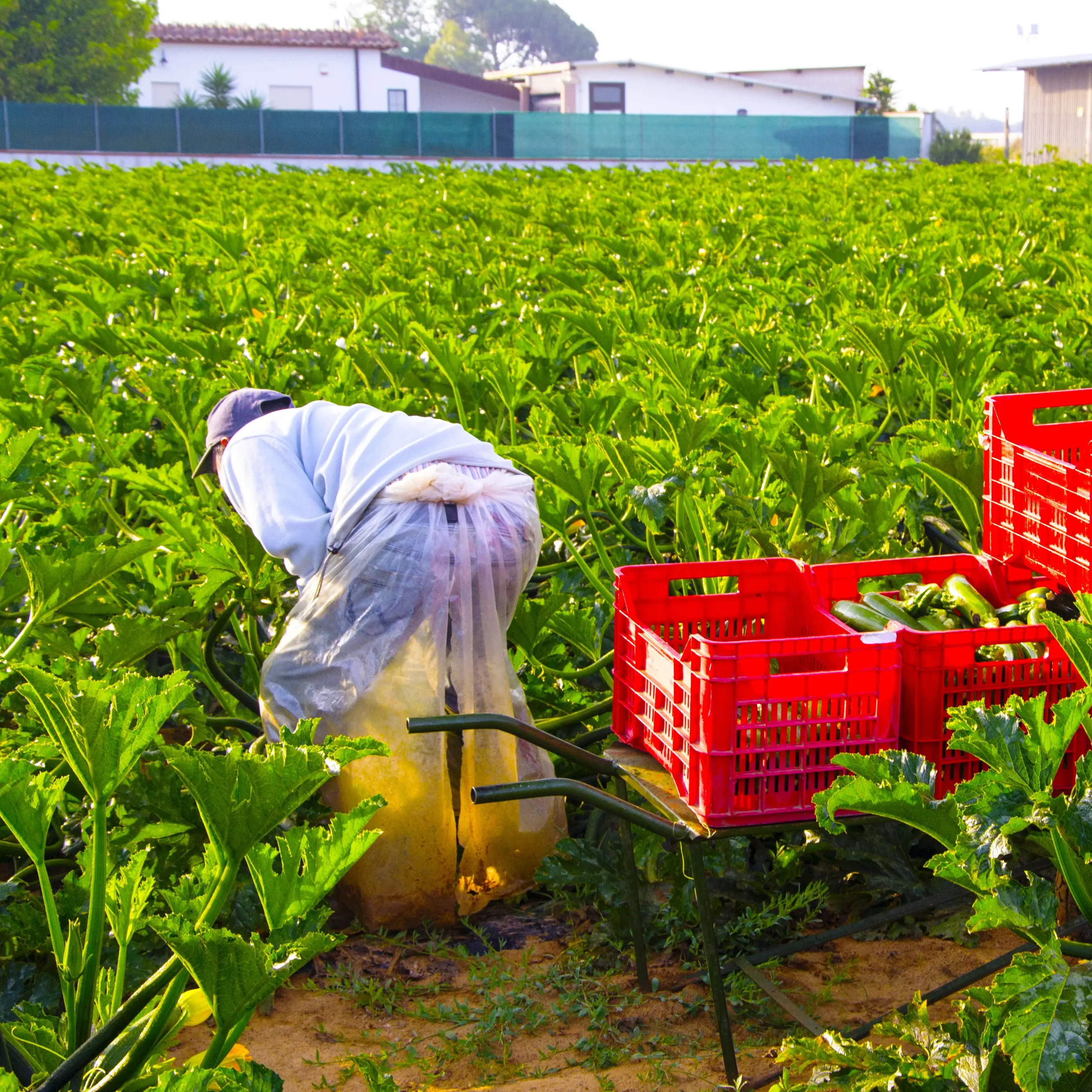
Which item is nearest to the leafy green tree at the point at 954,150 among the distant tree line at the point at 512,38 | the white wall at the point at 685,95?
the white wall at the point at 685,95

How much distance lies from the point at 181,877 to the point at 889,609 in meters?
2.13

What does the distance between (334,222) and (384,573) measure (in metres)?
9.99

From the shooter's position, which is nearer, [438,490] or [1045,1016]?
[1045,1016]

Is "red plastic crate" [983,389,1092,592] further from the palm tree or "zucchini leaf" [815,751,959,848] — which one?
the palm tree

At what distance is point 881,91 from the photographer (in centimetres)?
5781

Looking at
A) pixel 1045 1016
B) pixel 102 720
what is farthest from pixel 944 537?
pixel 102 720

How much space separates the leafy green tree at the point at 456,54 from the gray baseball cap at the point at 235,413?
14168cm

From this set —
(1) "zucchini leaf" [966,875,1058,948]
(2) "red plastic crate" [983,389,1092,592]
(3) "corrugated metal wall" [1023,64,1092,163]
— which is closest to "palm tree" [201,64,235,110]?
(3) "corrugated metal wall" [1023,64,1092,163]

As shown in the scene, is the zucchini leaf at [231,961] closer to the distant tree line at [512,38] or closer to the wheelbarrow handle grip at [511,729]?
the wheelbarrow handle grip at [511,729]

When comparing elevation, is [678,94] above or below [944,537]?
above

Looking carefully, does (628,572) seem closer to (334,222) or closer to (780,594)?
(780,594)

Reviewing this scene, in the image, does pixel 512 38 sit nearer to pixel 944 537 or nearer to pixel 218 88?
pixel 218 88

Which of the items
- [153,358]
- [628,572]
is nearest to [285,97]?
[153,358]

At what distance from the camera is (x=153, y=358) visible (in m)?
6.99
